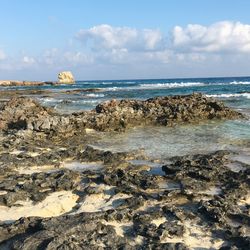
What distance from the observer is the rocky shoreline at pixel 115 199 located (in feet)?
20.7

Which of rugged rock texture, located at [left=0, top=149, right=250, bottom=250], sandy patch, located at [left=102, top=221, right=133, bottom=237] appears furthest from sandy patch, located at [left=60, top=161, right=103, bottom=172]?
sandy patch, located at [left=102, top=221, right=133, bottom=237]

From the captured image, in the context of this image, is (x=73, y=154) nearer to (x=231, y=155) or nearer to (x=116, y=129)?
(x=231, y=155)

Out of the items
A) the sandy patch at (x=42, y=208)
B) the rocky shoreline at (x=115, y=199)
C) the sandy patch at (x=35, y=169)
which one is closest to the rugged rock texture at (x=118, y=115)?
the rocky shoreline at (x=115, y=199)

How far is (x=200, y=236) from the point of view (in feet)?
21.3

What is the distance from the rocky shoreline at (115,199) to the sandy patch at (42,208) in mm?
18

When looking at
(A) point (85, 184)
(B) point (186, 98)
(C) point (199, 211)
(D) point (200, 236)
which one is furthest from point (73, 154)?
(B) point (186, 98)

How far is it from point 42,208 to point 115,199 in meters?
1.45

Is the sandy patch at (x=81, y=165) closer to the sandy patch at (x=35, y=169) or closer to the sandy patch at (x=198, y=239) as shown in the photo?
the sandy patch at (x=35, y=169)

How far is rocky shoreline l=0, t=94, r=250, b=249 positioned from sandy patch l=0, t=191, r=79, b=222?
2 cm

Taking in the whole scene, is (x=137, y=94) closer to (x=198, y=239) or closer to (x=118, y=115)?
(x=118, y=115)

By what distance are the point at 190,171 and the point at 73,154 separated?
4.04 m

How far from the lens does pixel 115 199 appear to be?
830 centimetres

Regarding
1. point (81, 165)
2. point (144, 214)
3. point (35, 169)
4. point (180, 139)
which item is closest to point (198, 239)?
point (144, 214)

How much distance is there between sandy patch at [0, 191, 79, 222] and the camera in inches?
300
